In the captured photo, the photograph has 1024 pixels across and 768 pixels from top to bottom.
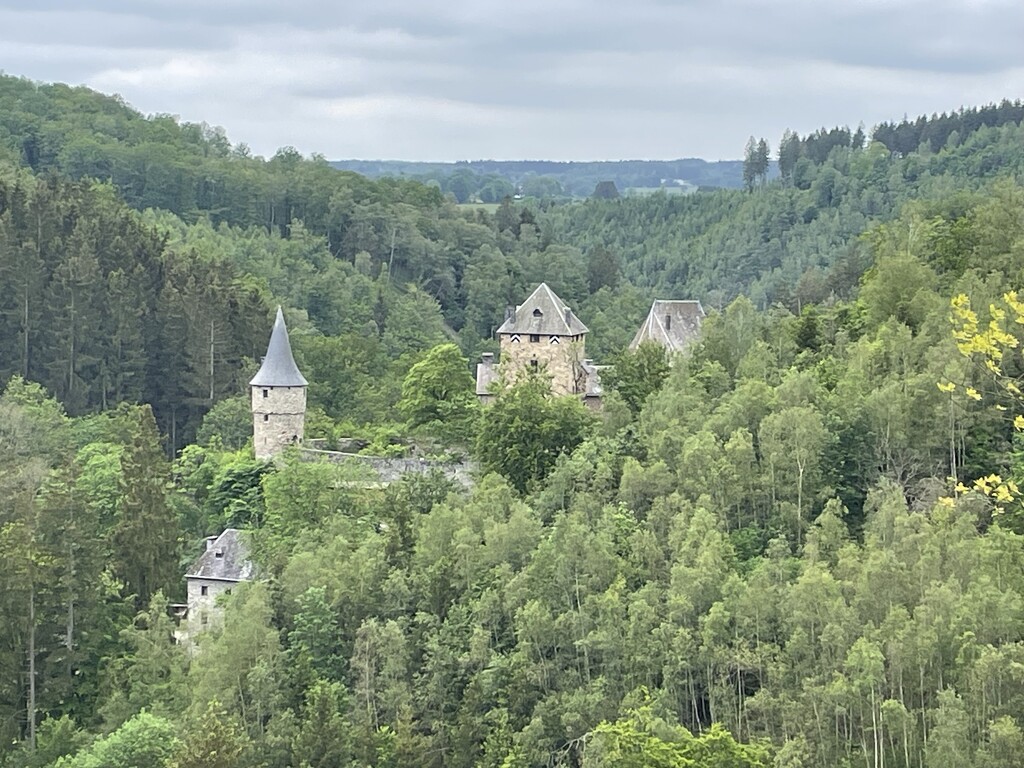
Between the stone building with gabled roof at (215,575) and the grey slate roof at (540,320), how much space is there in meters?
13.4

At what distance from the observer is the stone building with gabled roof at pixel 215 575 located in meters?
47.0

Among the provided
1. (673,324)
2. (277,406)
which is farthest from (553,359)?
(673,324)

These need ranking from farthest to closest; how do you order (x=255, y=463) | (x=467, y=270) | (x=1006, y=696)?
(x=467, y=270)
(x=255, y=463)
(x=1006, y=696)

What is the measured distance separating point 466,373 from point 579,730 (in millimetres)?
23805

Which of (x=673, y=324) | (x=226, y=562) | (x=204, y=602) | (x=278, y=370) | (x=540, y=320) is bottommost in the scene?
(x=204, y=602)

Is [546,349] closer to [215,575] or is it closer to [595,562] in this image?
[215,575]

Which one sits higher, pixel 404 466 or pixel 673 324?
pixel 673 324

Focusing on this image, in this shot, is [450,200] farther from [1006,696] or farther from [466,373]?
[1006,696]

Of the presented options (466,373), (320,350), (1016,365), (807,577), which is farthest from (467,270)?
(807,577)

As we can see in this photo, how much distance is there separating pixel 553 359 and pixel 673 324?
501 inches

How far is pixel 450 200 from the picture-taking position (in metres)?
135

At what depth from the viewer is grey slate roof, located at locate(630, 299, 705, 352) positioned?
6669cm

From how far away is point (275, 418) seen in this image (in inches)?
2261

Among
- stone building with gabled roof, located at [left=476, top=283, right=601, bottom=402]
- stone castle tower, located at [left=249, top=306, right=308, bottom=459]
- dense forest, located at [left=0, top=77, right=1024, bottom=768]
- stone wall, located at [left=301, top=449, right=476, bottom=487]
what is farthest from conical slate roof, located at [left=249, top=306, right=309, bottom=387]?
stone building with gabled roof, located at [left=476, top=283, right=601, bottom=402]
